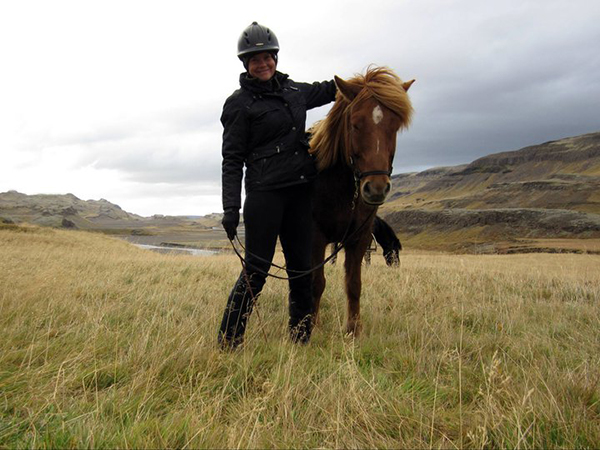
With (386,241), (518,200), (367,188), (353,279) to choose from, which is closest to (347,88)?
(367,188)

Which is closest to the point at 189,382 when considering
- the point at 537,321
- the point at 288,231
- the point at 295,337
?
the point at 295,337

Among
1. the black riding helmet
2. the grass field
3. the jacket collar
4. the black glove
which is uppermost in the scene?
the black riding helmet

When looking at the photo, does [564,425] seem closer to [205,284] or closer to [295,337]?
[295,337]

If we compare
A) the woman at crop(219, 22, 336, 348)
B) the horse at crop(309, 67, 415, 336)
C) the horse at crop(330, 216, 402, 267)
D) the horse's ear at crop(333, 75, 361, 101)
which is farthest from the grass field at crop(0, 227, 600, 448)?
the horse at crop(330, 216, 402, 267)

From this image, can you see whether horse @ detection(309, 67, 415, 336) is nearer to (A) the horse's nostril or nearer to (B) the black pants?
(A) the horse's nostril

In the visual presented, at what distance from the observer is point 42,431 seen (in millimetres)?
1851

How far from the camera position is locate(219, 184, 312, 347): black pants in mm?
3350

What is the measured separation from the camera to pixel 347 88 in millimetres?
3545

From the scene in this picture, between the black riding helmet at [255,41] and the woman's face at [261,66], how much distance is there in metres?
0.05

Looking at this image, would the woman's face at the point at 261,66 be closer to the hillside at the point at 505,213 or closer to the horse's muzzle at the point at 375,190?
the horse's muzzle at the point at 375,190

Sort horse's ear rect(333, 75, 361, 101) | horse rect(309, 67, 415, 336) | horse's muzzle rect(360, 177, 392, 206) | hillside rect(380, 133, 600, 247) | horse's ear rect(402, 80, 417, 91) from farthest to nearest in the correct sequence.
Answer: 1. hillside rect(380, 133, 600, 247)
2. horse's ear rect(402, 80, 417, 91)
3. horse's ear rect(333, 75, 361, 101)
4. horse rect(309, 67, 415, 336)
5. horse's muzzle rect(360, 177, 392, 206)

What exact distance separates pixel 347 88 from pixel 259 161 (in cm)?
109

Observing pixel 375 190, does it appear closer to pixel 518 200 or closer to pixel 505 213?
pixel 505 213

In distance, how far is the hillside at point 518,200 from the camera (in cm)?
7138
